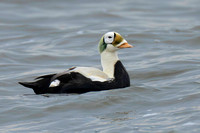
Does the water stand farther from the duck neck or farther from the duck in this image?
the duck neck

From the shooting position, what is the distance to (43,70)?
38.2ft

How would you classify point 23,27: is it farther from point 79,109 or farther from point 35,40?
point 79,109

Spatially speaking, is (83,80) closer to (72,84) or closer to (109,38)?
(72,84)

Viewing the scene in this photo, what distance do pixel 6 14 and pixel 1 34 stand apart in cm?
329

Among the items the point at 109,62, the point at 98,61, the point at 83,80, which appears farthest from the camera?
the point at 98,61

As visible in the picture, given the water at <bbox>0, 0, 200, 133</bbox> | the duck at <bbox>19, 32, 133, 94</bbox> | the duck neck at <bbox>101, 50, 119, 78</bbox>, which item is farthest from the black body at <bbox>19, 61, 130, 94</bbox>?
the duck neck at <bbox>101, 50, 119, 78</bbox>

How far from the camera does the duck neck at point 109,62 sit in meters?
9.33

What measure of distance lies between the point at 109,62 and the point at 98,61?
10.1 ft

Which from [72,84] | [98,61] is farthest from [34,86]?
[98,61]

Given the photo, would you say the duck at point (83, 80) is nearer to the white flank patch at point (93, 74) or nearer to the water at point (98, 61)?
the white flank patch at point (93, 74)

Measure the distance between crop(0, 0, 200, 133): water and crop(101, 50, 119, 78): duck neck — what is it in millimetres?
457

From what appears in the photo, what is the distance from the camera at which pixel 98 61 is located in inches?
492

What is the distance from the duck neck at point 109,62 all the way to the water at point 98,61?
46 centimetres

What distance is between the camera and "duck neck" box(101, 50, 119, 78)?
933 cm
